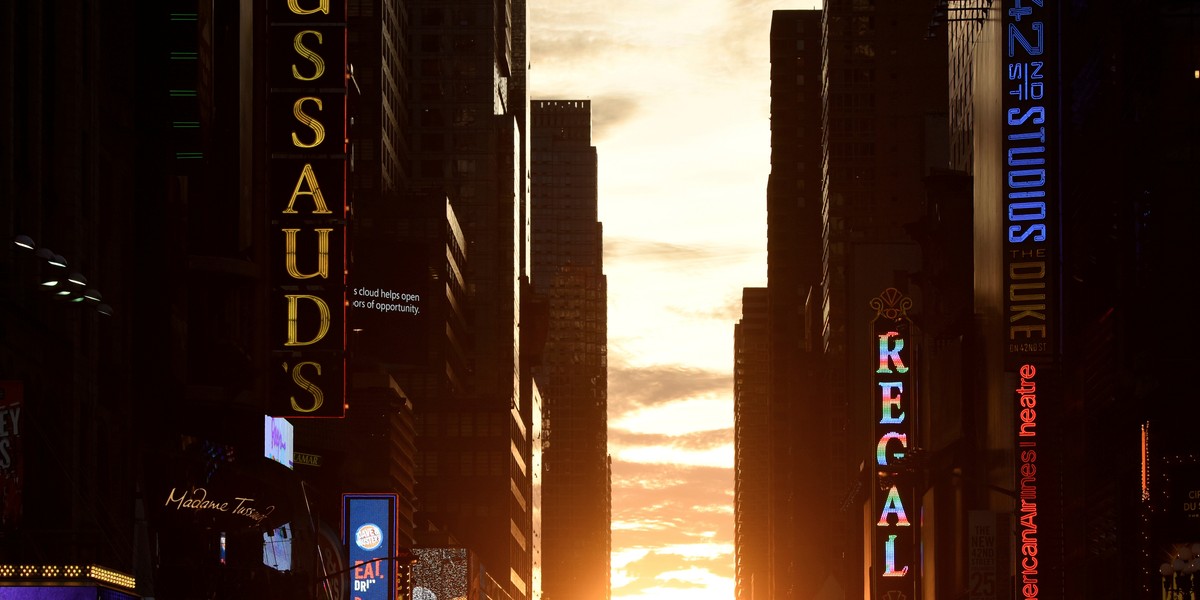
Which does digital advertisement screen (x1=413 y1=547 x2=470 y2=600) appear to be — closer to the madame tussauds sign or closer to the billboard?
the madame tussauds sign

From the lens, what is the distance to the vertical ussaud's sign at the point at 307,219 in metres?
56.0

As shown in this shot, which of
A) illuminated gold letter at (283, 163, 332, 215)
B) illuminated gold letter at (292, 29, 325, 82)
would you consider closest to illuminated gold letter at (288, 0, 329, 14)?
illuminated gold letter at (292, 29, 325, 82)

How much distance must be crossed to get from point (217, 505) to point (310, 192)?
10.4 metres

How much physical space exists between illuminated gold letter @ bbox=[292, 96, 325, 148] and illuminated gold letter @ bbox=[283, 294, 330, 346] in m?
Answer: 4.46

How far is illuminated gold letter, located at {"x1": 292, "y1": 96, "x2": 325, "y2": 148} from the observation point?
56.0 m

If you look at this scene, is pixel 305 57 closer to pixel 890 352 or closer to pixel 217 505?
pixel 217 505

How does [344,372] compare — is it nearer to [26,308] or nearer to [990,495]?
[26,308]

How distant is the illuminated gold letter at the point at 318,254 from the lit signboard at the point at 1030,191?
20.6m

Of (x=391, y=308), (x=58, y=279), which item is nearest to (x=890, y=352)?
(x=58, y=279)

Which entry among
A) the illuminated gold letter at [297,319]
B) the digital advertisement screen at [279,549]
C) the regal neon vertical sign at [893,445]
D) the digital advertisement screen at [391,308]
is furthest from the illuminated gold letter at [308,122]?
the digital advertisement screen at [391,308]

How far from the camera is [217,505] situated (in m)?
50.5

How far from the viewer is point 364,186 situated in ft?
650

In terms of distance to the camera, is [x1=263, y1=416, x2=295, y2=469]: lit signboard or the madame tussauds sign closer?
the madame tussauds sign

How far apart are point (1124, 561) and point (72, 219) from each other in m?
28.8
